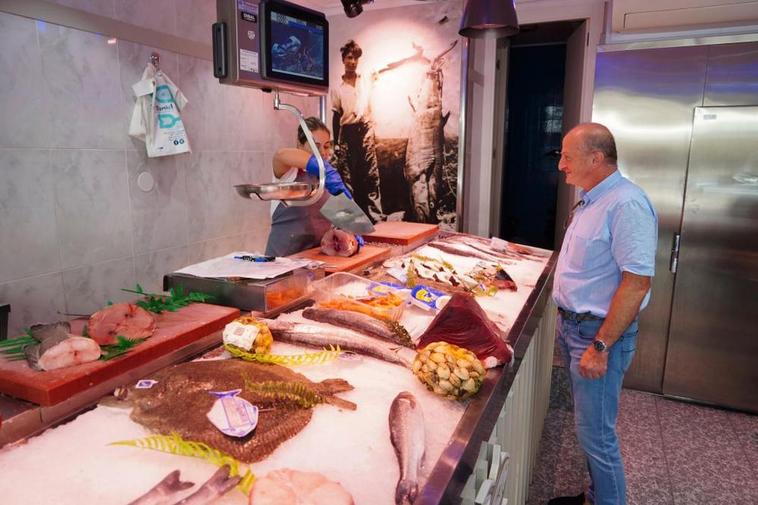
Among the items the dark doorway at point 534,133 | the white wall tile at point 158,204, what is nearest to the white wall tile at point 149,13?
the white wall tile at point 158,204

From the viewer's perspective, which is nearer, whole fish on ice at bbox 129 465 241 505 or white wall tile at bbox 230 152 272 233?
whole fish on ice at bbox 129 465 241 505

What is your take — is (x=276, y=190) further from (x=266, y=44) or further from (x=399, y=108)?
(x=399, y=108)

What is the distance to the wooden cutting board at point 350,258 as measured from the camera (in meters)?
2.56

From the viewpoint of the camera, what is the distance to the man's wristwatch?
230 cm

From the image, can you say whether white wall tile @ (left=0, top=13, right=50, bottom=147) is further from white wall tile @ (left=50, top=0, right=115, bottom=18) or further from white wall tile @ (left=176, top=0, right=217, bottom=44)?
white wall tile @ (left=176, top=0, right=217, bottom=44)

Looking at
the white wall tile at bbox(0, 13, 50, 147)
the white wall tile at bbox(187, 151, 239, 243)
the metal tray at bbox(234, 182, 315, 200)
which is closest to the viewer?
the metal tray at bbox(234, 182, 315, 200)

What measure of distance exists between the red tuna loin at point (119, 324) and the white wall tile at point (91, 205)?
193cm

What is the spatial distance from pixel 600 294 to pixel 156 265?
3046 mm

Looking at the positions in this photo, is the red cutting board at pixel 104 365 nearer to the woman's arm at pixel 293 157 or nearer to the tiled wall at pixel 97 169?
the woman's arm at pixel 293 157

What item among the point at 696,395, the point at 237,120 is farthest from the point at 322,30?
the point at 696,395

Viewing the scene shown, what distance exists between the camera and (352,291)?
7.46 ft

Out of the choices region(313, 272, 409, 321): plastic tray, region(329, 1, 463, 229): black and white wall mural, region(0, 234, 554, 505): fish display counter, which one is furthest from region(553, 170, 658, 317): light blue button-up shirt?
region(329, 1, 463, 229): black and white wall mural

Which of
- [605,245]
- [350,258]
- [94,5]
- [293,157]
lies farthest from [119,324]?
[94,5]

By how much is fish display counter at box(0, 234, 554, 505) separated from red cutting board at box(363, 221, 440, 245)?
137 centimetres
